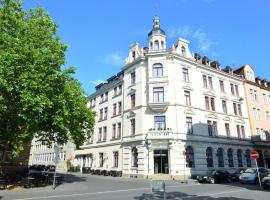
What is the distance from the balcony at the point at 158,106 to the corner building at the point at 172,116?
63 millimetres

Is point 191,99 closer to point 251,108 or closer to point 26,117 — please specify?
point 251,108

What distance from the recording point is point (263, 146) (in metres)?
39.9

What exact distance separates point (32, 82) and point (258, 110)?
126ft

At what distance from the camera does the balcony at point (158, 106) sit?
31352 mm

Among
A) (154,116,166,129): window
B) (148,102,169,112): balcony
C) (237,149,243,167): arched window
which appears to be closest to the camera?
(148,102,169,112): balcony

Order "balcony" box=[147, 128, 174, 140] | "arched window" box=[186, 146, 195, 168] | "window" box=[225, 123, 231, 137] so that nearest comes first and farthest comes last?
1. "balcony" box=[147, 128, 174, 140]
2. "arched window" box=[186, 146, 195, 168]
3. "window" box=[225, 123, 231, 137]

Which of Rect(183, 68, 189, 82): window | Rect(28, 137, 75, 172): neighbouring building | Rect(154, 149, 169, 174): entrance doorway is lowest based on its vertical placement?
Rect(154, 149, 169, 174): entrance doorway

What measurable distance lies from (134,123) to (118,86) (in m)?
8.75

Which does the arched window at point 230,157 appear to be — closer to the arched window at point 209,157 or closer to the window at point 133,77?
the arched window at point 209,157

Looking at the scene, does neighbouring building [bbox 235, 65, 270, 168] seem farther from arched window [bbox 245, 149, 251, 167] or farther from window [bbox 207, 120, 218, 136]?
window [bbox 207, 120, 218, 136]

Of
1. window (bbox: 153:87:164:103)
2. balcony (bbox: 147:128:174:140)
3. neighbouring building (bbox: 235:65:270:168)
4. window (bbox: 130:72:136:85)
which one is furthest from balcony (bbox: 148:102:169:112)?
neighbouring building (bbox: 235:65:270:168)

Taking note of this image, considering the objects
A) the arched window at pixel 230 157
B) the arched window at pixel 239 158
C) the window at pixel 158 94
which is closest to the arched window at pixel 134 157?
the window at pixel 158 94

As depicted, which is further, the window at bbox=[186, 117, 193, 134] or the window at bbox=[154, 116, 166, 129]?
the window at bbox=[186, 117, 193, 134]

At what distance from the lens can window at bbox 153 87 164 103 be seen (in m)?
32.4
